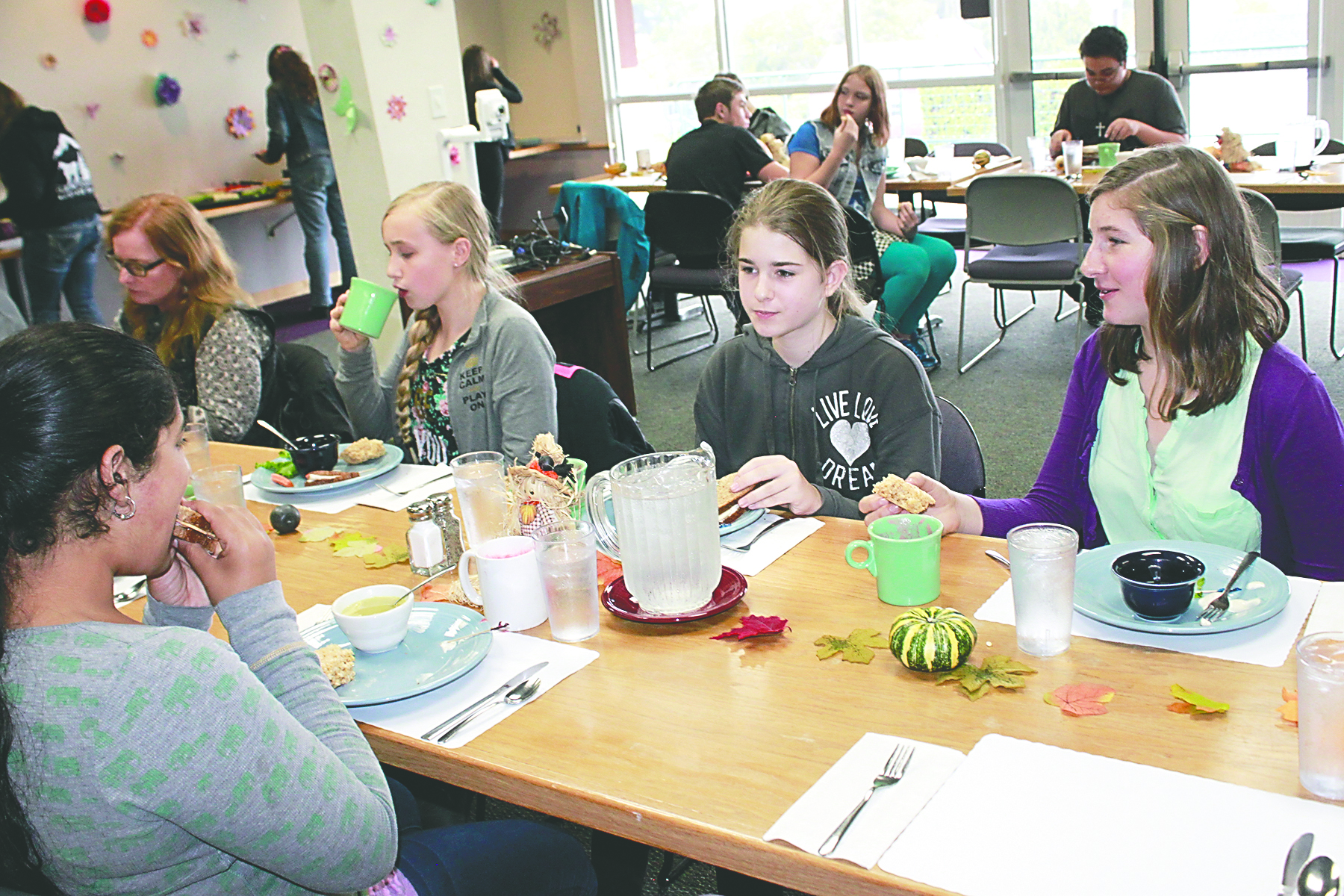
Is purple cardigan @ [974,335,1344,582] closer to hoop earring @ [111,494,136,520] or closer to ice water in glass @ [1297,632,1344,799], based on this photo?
ice water in glass @ [1297,632,1344,799]

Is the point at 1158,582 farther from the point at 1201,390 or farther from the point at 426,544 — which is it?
the point at 426,544

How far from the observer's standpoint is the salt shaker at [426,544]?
1.68 m

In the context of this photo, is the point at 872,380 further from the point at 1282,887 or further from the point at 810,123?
the point at 810,123

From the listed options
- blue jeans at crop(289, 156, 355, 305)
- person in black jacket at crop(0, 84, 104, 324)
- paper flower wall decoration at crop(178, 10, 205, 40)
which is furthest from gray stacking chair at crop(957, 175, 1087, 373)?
paper flower wall decoration at crop(178, 10, 205, 40)

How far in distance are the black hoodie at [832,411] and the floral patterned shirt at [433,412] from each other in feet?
1.91

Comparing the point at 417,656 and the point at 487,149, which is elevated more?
the point at 487,149

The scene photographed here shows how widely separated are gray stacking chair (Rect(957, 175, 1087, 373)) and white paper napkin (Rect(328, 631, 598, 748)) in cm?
378

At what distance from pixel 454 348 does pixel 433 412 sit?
0.52 feet

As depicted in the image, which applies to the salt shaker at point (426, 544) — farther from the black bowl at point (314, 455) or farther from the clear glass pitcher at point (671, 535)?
the black bowl at point (314, 455)

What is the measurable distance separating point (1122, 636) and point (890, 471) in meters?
0.68

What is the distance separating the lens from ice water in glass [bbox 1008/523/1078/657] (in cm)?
123

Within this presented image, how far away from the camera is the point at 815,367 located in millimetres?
2045

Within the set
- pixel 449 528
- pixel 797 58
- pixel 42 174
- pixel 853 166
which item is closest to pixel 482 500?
pixel 449 528

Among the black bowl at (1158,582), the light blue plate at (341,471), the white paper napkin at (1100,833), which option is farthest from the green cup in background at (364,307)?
the white paper napkin at (1100,833)
